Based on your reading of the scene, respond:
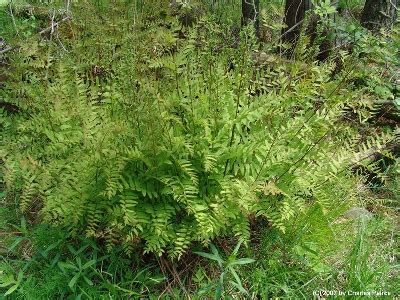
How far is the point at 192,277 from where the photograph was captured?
2.59 meters

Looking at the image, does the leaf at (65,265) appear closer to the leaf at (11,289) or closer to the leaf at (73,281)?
the leaf at (73,281)

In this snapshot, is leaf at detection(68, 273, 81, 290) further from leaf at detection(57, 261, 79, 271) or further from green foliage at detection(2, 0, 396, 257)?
green foliage at detection(2, 0, 396, 257)

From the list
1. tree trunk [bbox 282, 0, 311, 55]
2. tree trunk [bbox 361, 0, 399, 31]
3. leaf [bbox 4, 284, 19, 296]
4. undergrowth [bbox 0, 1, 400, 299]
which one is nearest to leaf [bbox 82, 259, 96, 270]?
undergrowth [bbox 0, 1, 400, 299]

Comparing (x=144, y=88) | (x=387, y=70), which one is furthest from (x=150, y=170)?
(x=387, y=70)

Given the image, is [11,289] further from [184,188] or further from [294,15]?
[294,15]

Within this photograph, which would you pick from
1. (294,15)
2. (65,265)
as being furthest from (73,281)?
(294,15)

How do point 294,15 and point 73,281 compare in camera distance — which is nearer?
point 73,281

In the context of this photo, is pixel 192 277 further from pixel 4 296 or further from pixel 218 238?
pixel 4 296

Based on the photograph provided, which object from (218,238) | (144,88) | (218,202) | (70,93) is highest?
(144,88)

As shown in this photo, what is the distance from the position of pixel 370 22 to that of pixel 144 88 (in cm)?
305

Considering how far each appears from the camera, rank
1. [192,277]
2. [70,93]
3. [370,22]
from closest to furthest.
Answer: [192,277] < [70,93] < [370,22]

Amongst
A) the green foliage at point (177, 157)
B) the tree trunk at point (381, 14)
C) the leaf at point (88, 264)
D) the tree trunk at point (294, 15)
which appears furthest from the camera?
the tree trunk at point (294, 15)

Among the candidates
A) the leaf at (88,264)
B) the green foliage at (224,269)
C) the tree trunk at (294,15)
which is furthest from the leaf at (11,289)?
the tree trunk at (294,15)

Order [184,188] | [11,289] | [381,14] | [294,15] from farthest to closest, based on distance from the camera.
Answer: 1. [294,15]
2. [381,14]
3. [11,289]
4. [184,188]
